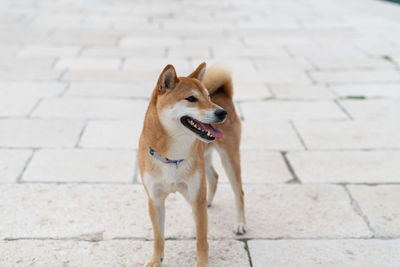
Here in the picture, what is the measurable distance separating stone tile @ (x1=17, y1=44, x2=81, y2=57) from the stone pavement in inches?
1.3

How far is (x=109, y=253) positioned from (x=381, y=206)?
2.25 metres

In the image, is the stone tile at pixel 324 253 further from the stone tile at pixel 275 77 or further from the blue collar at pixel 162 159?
the stone tile at pixel 275 77

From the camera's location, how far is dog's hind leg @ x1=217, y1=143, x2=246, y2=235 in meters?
3.57

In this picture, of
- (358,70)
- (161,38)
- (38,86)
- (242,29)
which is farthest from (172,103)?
(242,29)

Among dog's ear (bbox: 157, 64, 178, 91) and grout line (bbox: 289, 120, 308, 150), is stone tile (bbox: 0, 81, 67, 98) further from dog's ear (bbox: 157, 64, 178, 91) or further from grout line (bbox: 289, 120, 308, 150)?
dog's ear (bbox: 157, 64, 178, 91)

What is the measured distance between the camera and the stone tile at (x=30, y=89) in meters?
6.40

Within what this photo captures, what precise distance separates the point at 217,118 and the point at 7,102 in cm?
420

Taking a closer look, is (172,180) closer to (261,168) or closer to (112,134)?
(261,168)

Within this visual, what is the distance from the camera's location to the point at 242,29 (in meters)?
10.2

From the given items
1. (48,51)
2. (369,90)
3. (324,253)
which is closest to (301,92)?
(369,90)

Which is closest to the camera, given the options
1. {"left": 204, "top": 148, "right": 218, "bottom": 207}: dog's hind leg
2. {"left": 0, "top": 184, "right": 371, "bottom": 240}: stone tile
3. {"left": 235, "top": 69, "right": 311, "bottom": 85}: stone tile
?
{"left": 0, "top": 184, "right": 371, "bottom": 240}: stone tile

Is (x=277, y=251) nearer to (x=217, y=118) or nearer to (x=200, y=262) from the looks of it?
(x=200, y=262)

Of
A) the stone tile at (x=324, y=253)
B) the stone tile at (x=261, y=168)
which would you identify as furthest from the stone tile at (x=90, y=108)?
the stone tile at (x=324, y=253)

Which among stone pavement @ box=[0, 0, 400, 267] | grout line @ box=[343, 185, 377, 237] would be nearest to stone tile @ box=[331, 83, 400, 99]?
stone pavement @ box=[0, 0, 400, 267]
